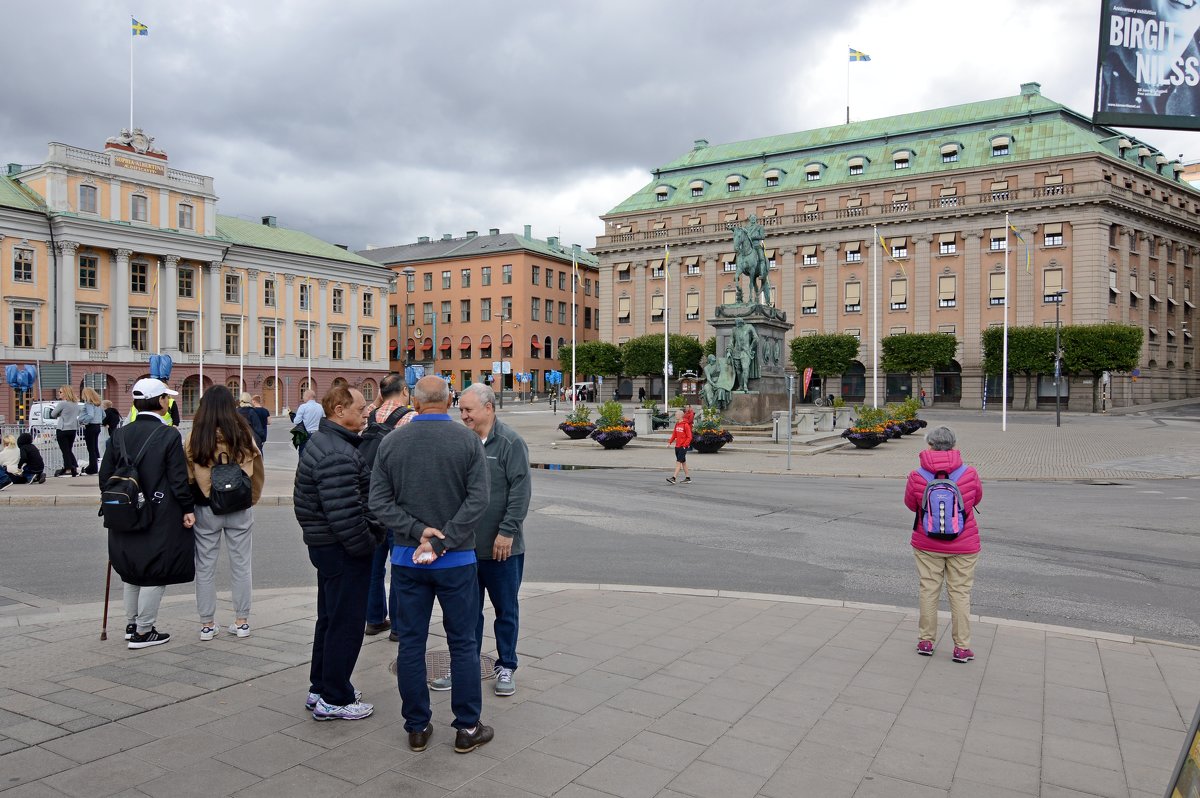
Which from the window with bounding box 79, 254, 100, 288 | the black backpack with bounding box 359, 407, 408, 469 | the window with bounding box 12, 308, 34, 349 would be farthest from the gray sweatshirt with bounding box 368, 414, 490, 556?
the window with bounding box 79, 254, 100, 288

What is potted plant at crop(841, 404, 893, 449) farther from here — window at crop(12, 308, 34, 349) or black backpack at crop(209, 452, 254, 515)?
window at crop(12, 308, 34, 349)

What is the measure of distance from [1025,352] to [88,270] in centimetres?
6687

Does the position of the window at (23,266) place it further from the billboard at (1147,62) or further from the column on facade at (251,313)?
the billboard at (1147,62)

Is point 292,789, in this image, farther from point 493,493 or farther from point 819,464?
point 819,464

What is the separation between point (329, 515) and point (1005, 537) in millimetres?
10643

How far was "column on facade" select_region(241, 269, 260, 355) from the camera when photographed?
6862cm

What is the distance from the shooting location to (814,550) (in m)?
11.3


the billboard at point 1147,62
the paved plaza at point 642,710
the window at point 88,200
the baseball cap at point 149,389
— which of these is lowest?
the paved plaza at point 642,710

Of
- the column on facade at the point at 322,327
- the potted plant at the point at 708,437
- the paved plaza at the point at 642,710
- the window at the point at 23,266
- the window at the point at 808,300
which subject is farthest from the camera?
the window at the point at 808,300

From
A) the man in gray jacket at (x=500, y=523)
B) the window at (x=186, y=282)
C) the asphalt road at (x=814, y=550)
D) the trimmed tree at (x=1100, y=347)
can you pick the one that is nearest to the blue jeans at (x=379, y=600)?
the man in gray jacket at (x=500, y=523)

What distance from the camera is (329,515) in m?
5.12

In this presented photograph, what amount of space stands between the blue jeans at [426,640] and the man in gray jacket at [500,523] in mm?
629

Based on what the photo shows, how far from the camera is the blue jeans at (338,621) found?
5.05 meters

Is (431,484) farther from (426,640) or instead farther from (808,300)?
(808,300)
